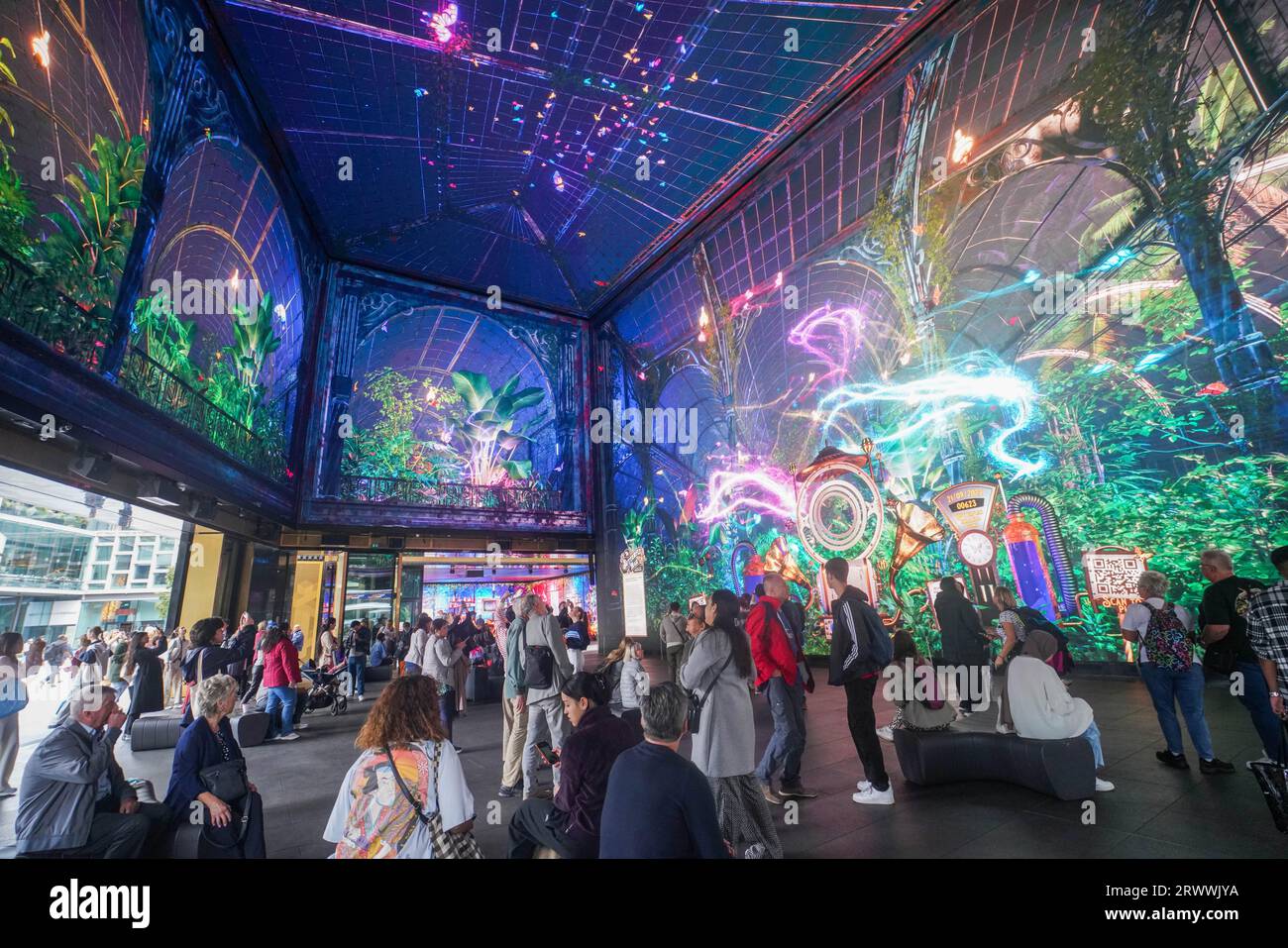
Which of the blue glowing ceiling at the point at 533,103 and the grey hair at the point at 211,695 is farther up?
the blue glowing ceiling at the point at 533,103

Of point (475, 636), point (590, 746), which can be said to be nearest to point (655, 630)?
point (475, 636)

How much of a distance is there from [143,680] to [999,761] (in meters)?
9.20

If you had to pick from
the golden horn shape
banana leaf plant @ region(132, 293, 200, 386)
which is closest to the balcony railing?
banana leaf plant @ region(132, 293, 200, 386)

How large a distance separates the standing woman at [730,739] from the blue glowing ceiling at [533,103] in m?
10.7

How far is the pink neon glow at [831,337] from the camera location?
10562mm

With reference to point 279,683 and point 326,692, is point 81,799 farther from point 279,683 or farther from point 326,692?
point 326,692

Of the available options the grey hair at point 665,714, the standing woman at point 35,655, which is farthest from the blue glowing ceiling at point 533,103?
Answer: the grey hair at point 665,714

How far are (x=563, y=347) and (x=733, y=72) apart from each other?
925 centimetres

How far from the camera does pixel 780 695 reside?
3.88 meters

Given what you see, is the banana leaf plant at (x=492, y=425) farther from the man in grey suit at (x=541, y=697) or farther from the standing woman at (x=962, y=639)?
the standing woman at (x=962, y=639)

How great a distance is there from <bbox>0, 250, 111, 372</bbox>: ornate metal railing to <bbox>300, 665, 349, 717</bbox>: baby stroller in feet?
18.2

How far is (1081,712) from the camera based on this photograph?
3592 mm

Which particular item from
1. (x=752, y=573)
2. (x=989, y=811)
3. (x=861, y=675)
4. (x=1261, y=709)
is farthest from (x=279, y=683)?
(x=1261, y=709)

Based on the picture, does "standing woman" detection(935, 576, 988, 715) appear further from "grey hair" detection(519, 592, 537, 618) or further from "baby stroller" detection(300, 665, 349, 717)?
"baby stroller" detection(300, 665, 349, 717)
